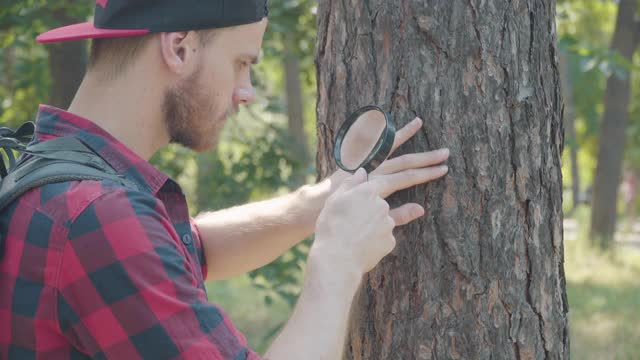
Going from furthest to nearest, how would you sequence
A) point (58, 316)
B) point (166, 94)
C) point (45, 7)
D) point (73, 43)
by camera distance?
point (73, 43) < point (45, 7) < point (166, 94) < point (58, 316)

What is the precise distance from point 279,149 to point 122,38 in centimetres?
388

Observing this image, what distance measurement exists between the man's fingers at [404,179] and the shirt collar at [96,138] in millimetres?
536

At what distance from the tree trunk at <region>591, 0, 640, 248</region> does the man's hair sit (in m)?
9.47

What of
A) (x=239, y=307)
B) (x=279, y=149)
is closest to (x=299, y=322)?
(x=279, y=149)

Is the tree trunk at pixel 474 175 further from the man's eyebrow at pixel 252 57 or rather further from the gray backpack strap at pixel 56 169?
the gray backpack strap at pixel 56 169

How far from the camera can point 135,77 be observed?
1.82 m

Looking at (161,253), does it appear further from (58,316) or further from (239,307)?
(239,307)

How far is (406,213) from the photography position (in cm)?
221

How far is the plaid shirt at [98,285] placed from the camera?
5.08 ft

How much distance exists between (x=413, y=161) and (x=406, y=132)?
0.27ft

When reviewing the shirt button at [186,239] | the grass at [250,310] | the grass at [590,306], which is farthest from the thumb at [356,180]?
the grass at [250,310]

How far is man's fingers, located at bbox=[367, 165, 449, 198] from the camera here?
207 cm

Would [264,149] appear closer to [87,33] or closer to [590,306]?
[590,306]

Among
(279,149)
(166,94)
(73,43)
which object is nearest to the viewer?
(166,94)
